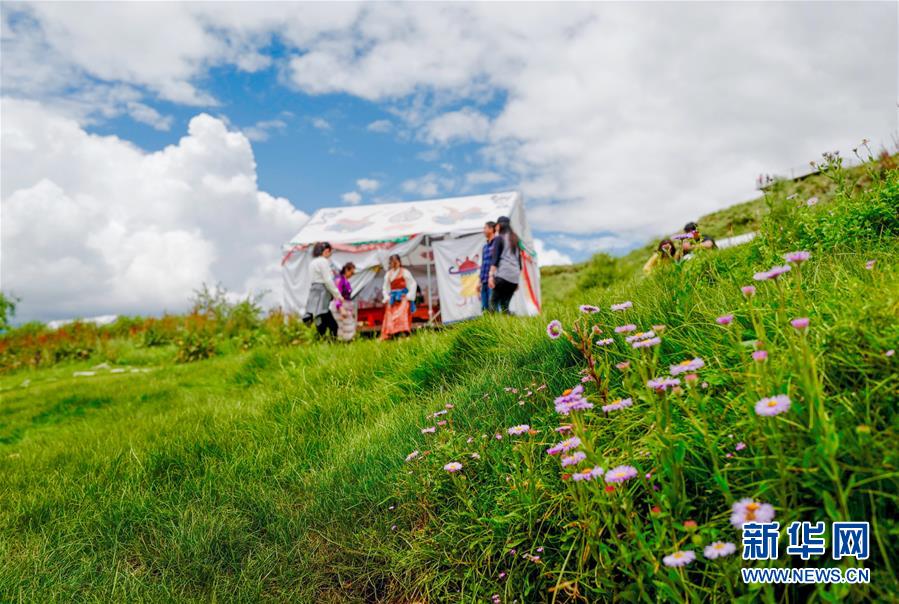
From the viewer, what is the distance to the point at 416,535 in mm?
2400

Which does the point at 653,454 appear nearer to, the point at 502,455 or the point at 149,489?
the point at 502,455

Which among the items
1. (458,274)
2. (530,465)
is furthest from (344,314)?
(530,465)

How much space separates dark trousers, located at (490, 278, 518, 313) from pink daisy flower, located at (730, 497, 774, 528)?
6951 mm

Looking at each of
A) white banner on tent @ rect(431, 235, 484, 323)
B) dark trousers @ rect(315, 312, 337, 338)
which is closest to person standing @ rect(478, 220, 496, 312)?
dark trousers @ rect(315, 312, 337, 338)

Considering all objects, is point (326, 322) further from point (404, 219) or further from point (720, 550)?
point (720, 550)

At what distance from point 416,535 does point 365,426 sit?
1.38 meters

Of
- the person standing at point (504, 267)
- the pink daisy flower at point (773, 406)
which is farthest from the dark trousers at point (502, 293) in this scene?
the pink daisy flower at point (773, 406)

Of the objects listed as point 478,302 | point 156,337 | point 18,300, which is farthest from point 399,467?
point 18,300

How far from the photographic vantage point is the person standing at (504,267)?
8.32m

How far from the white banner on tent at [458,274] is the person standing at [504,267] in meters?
6.07

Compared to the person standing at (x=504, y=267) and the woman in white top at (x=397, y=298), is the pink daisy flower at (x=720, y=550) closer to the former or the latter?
the person standing at (x=504, y=267)

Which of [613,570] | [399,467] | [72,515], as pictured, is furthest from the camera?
[72,515]

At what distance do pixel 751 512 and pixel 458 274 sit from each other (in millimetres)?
13671

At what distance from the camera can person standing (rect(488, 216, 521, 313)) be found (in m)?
8.32
